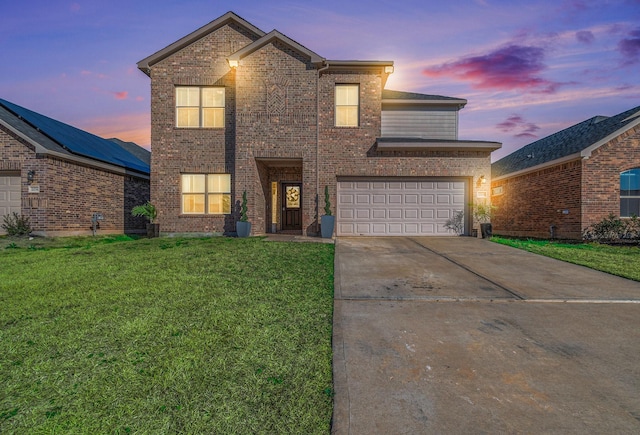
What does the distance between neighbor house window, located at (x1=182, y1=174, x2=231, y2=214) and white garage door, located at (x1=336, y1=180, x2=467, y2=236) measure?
4.55m

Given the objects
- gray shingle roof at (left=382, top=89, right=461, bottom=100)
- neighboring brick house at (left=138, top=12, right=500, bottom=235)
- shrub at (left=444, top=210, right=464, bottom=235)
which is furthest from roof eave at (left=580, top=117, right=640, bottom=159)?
gray shingle roof at (left=382, top=89, right=461, bottom=100)

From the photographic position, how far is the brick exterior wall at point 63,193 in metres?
12.0

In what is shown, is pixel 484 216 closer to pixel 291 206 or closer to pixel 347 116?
pixel 347 116

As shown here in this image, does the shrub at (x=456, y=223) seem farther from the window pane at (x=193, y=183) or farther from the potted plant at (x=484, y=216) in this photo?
the window pane at (x=193, y=183)

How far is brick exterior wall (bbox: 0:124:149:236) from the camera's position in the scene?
11992 millimetres

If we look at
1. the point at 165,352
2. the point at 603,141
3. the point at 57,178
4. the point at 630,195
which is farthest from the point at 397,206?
the point at 57,178

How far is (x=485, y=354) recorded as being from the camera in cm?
299

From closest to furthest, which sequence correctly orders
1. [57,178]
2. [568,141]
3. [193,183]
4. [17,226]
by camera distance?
[17,226], [57,178], [193,183], [568,141]

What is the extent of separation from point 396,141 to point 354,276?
311 inches

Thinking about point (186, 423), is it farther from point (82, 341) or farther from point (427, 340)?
point (427, 340)

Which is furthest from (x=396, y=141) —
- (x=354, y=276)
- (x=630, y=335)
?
(x=630, y=335)

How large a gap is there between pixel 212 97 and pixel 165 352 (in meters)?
11.8

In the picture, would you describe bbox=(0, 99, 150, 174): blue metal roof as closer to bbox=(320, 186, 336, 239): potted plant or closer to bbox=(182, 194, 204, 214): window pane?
bbox=(182, 194, 204, 214): window pane

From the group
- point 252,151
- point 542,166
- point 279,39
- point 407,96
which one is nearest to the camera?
point 279,39
